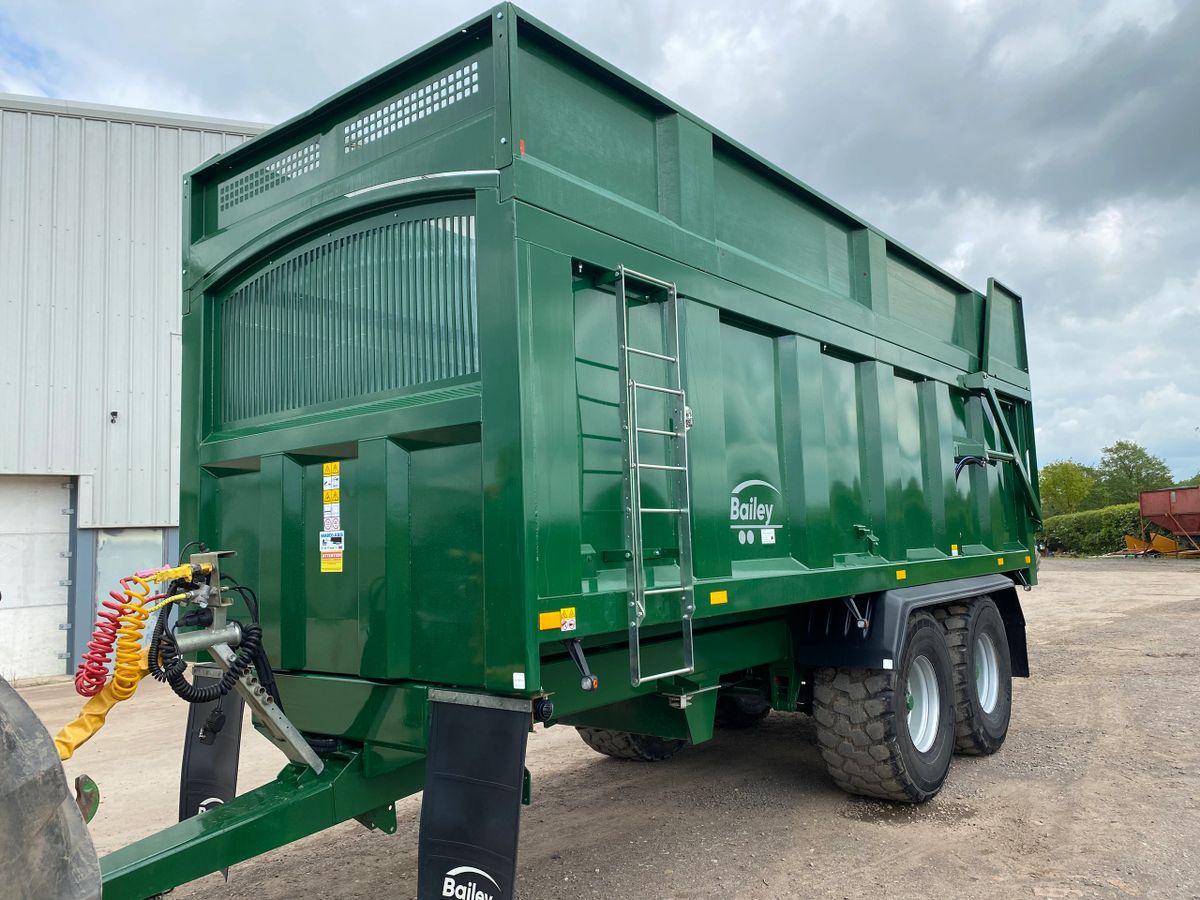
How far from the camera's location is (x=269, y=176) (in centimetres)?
400

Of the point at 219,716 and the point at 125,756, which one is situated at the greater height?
the point at 219,716

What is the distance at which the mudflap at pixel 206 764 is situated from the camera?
Result: 12.8ft

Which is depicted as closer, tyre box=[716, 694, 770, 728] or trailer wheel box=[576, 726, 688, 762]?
trailer wheel box=[576, 726, 688, 762]

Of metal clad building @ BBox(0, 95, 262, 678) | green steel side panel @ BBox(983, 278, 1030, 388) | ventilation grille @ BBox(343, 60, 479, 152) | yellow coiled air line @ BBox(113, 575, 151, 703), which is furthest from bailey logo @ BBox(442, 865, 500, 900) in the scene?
metal clad building @ BBox(0, 95, 262, 678)

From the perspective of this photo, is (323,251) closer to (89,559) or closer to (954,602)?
(954,602)

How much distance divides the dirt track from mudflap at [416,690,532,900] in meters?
1.44

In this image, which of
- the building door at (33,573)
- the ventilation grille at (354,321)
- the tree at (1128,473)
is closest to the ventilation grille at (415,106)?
the ventilation grille at (354,321)

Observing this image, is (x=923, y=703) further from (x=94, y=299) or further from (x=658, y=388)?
(x=94, y=299)

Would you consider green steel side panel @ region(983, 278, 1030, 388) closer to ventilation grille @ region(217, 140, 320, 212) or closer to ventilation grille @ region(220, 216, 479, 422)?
ventilation grille @ region(220, 216, 479, 422)

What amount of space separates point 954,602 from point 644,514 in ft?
12.0

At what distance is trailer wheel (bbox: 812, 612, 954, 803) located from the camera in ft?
16.0

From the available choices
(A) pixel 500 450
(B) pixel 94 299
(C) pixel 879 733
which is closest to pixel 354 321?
(A) pixel 500 450

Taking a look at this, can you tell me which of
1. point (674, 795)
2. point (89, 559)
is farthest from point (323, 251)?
point (89, 559)

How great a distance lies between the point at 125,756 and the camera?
720cm
